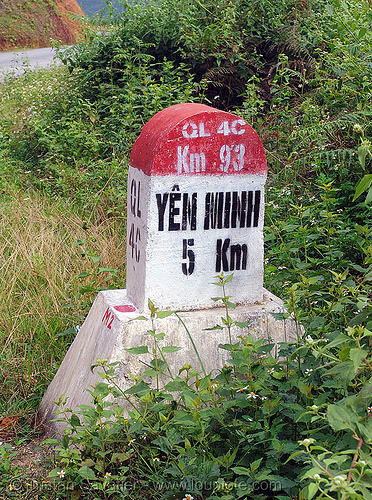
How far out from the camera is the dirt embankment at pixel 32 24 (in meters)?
22.5

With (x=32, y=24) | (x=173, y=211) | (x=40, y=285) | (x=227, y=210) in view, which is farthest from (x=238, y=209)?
(x=32, y=24)

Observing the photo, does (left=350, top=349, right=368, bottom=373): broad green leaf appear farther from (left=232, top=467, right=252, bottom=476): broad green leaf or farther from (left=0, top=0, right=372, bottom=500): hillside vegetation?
(left=232, top=467, right=252, bottom=476): broad green leaf

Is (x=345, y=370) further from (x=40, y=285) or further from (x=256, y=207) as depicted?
(x=40, y=285)

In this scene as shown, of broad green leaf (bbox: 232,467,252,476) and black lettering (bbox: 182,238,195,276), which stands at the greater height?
black lettering (bbox: 182,238,195,276)

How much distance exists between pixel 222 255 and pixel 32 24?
23760 millimetres

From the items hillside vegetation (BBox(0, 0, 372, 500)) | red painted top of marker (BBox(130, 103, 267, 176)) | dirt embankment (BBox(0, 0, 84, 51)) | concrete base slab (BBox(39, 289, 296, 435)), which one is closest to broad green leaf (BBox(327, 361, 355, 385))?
hillside vegetation (BBox(0, 0, 372, 500))

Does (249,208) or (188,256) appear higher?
(249,208)

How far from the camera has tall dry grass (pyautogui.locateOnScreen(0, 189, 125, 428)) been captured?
10.6ft

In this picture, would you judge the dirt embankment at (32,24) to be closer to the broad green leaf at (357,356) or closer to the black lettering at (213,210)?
the black lettering at (213,210)

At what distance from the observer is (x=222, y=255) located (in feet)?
8.99

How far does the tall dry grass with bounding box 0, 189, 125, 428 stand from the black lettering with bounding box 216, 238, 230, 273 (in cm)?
90

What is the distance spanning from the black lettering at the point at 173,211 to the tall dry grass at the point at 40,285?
2.89ft

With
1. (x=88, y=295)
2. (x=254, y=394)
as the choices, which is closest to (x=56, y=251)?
(x=88, y=295)

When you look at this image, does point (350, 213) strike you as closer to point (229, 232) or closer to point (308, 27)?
point (229, 232)
